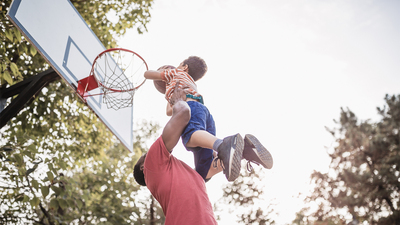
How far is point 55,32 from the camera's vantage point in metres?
3.88

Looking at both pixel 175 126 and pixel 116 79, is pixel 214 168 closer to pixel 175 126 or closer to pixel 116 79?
pixel 175 126

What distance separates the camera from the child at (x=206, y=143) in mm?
2244

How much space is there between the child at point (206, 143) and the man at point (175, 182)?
0.19m

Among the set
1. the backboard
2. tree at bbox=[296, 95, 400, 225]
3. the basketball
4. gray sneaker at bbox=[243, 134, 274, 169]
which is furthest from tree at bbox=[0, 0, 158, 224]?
tree at bbox=[296, 95, 400, 225]

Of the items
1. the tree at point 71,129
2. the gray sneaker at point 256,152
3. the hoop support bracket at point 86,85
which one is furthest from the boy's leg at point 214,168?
the tree at point 71,129

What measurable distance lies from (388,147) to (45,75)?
53.1 ft

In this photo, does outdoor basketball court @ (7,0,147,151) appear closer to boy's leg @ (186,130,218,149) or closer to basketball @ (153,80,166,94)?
basketball @ (153,80,166,94)

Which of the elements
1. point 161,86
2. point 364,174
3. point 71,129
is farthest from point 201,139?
point 364,174

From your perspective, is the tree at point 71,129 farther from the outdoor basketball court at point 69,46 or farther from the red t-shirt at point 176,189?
the red t-shirt at point 176,189

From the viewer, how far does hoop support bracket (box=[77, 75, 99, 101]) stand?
162 inches

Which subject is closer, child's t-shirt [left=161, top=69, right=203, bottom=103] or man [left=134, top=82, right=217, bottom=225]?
man [left=134, top=82, right=217, bottom=225]

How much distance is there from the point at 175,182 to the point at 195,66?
1774mm

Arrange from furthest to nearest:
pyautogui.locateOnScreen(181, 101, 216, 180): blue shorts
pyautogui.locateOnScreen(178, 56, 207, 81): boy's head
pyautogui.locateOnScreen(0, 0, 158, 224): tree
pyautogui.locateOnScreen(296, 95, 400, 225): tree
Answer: pyautogui.locateOnScreen(296, 95, 400, 225): tree < pyautogui.locateOnScreen(0, 0, 158, 224): tree < pyautogui.locateOnScreen(178, 56, 207, 81): boy's head < pyautogui.locateOnScreen(181, 101, 216, 180): blue shorts

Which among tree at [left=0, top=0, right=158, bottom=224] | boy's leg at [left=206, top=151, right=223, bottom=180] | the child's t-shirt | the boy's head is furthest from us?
tree at [left=0, top=0, right=158, bottom=224]
